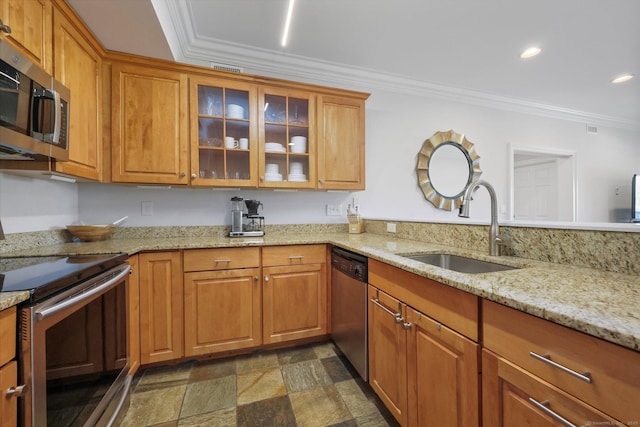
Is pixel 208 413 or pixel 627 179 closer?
pixel 208 413

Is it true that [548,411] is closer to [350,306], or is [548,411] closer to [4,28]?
[350,306]

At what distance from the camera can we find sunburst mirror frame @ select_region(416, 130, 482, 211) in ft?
9.87

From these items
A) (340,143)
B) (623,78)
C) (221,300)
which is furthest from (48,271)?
(623,78)

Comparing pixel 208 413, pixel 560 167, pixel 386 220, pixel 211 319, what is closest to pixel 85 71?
pixel 211 319

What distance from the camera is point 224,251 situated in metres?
1.88

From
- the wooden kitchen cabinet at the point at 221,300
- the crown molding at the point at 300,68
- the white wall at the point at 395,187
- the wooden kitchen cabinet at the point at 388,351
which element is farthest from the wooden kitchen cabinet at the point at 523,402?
the crown molding at the point at 300,68

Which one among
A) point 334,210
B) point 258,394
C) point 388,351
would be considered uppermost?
point 334,210

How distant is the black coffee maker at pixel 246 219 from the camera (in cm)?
226

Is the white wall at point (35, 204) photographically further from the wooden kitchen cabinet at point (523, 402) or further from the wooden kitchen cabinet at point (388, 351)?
the wooden kitchen cabinet at point (523, 402)

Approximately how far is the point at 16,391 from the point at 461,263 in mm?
1859

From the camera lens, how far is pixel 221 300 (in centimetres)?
187

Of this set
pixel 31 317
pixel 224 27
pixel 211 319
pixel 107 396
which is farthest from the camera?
pixel 224 27

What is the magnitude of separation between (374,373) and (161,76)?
2.51 meters

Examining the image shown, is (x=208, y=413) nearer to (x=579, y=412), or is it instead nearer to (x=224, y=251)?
(x=224, y=251)
